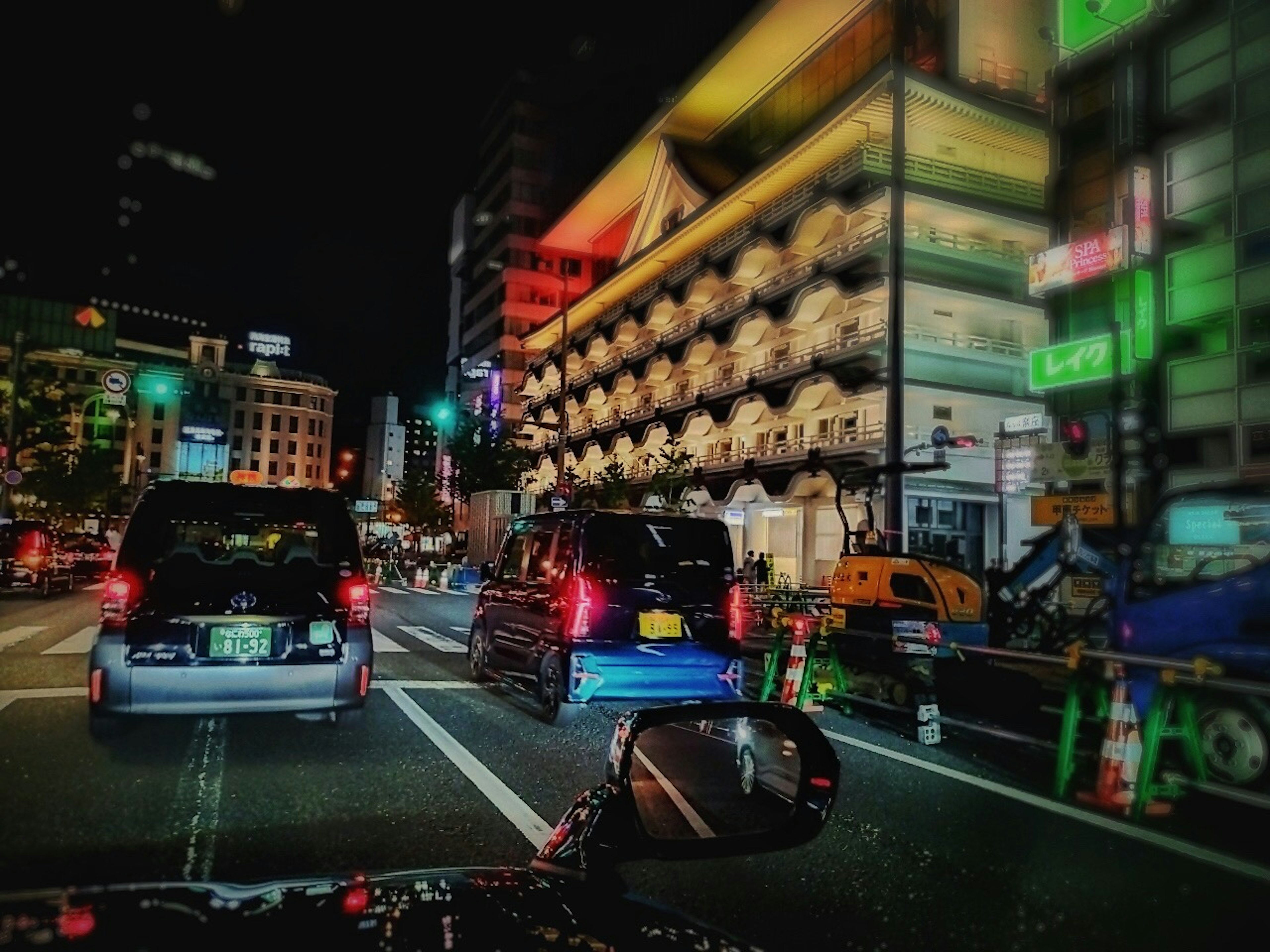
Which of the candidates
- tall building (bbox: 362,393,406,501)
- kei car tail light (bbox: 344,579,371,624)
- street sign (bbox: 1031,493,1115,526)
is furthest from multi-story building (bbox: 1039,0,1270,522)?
tall building (bbox: 362,393,406,501)

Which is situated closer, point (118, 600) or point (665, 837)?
point (665, 837)

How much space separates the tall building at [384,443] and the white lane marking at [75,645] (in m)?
126

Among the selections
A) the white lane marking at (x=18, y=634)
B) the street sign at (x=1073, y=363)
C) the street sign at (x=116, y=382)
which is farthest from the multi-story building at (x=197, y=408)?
the street sign at (x=1073, y=363)

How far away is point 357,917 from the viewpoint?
5.55ft

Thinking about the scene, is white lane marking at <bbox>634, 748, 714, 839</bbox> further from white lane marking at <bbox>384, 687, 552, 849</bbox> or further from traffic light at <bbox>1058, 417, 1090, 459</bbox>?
traffic light at <bbox>1058, 417, 1090, 459</bbox>

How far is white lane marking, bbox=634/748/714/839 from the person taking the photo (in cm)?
511

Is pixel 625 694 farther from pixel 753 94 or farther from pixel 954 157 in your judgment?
pixel 753 94

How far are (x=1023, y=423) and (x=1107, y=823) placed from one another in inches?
1121

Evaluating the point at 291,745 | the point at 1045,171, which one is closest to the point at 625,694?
the point at 291,745

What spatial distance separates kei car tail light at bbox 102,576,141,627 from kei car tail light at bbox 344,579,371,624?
56.3 inches

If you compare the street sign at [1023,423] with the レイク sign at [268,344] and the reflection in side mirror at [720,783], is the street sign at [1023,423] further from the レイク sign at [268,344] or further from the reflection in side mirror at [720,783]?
the レイク sign at [268,344]

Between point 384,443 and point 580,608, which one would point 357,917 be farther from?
point 384,443

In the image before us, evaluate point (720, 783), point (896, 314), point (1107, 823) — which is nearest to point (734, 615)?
point (720, 783)

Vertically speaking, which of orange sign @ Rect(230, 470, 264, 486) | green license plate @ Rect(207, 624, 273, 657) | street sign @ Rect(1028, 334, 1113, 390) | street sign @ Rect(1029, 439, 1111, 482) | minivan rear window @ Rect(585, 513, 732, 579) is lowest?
green license plate @ Rect(207, 624, 273, 657)
